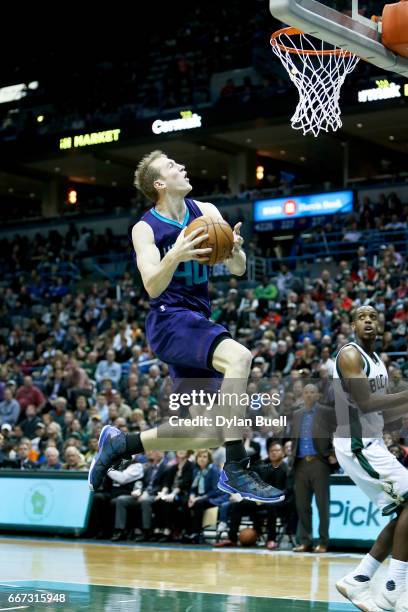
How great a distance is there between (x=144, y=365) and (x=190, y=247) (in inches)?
552

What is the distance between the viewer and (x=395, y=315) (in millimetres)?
17922

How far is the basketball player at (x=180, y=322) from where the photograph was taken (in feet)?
19.4

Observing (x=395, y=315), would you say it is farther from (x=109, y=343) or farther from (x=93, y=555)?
(x=93, y=555)

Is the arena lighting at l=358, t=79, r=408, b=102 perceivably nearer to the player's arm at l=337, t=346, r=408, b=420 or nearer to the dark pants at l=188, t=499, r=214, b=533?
the dark pants at l=188, t=499, r=214, b=533

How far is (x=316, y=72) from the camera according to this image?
978cm

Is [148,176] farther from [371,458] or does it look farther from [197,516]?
[197,516]

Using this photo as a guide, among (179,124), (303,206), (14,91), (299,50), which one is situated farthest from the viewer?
(14,91)

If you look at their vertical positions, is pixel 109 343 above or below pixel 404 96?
below

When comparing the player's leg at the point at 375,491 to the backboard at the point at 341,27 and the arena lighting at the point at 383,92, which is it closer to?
the backboard at the point at 341,27

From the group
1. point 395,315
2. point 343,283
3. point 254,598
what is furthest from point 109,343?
point 254,598

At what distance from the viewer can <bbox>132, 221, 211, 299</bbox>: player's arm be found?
229 inches

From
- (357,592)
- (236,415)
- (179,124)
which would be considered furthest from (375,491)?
(179,124)

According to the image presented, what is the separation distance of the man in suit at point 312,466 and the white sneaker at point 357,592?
17.0 feet

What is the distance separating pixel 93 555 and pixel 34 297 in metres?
15.7
